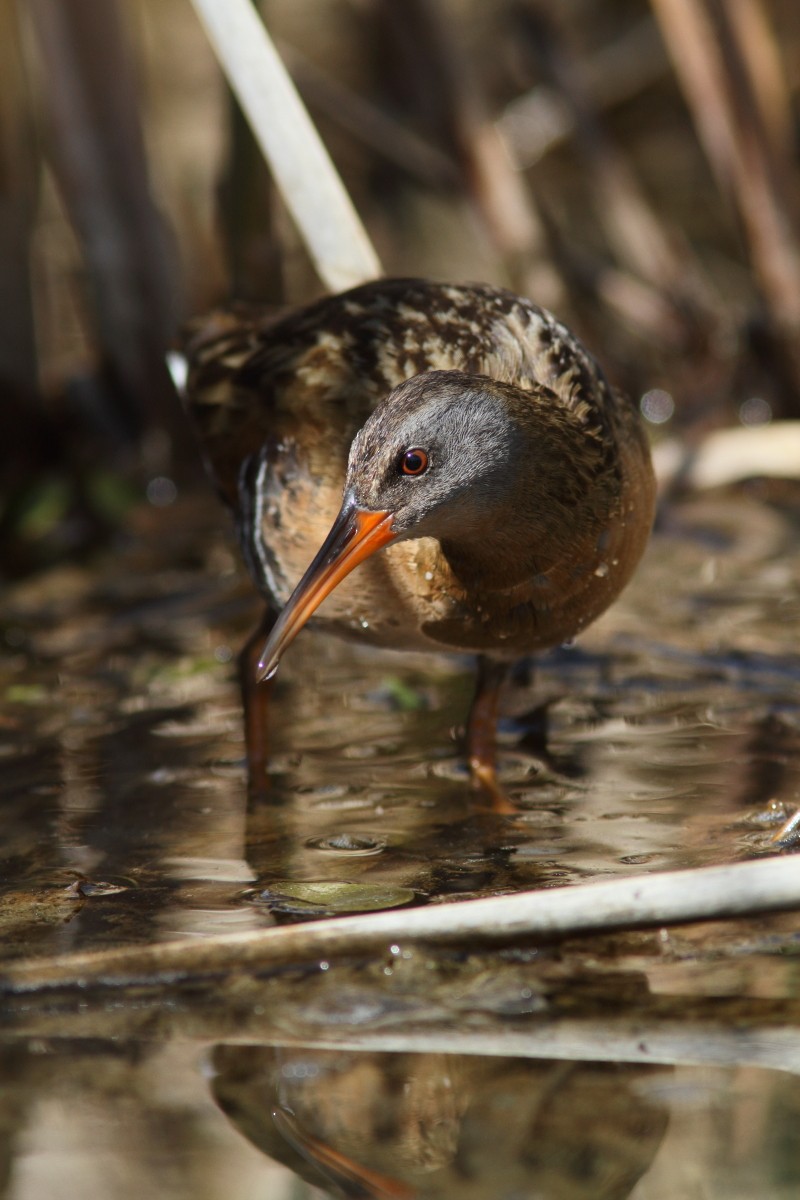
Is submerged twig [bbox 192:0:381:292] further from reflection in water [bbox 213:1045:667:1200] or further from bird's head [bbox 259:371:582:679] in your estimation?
reflection in water [bbox 213:1045:667:1200]

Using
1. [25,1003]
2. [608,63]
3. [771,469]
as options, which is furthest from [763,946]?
[608,63]

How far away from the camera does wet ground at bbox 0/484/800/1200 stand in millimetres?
1985

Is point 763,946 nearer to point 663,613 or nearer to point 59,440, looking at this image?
point 663,613

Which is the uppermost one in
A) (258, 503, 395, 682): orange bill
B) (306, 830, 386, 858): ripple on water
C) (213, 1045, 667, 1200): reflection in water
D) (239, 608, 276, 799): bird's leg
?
(258, 503, 395, 682): orange bill

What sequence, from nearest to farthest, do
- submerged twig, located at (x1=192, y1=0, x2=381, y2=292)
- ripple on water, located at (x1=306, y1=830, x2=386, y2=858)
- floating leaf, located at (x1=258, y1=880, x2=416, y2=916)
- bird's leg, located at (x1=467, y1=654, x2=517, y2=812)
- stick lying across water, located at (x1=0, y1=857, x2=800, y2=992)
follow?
stick lying across water, located at (x1=0, y1=857, x2=800, y2=992)
floating leaf, located at (x1=258, y1=880, x2=416, y2=916)
ripple on water, located at (x1=306, y1=830, x2=386, y2=858)
bird's leg, located at (x1=467, y1=654, x2=517, y2=812)
submerged twig, located at (x1=192, y1=0, x2=381, y2=292)

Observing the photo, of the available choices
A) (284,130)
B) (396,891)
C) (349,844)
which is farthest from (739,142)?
(396,891)

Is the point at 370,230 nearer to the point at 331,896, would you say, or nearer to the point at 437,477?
the point at 437,477

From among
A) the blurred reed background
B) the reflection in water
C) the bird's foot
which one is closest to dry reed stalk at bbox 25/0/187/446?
the blurred reed background

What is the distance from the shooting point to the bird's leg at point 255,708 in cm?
335

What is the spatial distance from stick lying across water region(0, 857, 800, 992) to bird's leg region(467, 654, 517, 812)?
90cm

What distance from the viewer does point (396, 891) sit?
2719 mm

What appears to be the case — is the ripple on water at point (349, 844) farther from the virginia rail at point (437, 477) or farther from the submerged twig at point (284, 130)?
the submerged twig at point (284, 130)

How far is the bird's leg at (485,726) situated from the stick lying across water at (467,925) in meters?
0.90

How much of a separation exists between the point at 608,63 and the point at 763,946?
232 inches
